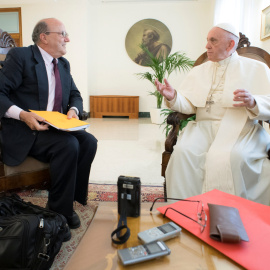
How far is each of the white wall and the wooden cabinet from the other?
337 mm

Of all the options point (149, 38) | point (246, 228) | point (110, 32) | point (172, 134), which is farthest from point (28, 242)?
point (110, 32)

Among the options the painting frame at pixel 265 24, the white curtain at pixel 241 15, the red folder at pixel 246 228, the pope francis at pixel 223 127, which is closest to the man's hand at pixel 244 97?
the pope francis at pixel 223 127

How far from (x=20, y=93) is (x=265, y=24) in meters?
3.76

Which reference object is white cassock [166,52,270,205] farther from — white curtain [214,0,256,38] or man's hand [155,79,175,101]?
white curtain [214,0,256,38]

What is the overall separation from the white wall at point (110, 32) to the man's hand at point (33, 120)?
6416 mm

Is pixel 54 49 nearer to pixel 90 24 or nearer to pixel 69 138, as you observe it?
pixel 69 138

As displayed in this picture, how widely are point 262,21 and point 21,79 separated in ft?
12.5

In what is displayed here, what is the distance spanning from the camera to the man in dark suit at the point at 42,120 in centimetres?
153

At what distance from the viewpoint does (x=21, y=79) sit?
1.66 meters

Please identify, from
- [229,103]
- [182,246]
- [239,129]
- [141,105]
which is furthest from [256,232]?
[141,105]

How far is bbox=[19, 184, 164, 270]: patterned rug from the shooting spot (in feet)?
5.17

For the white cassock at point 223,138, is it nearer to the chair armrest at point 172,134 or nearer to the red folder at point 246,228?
the chair armrest at point 172,134

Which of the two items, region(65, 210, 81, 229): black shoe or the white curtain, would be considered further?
the white curtain

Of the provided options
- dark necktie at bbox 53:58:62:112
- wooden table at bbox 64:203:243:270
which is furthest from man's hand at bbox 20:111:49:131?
wooden table at bbox 64:203:243:270
